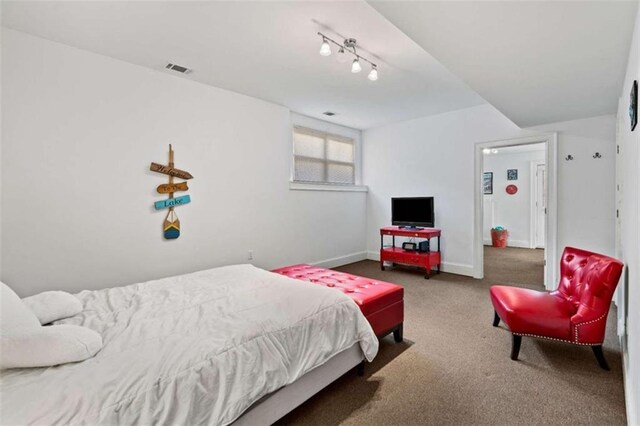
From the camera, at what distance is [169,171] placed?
332 cm

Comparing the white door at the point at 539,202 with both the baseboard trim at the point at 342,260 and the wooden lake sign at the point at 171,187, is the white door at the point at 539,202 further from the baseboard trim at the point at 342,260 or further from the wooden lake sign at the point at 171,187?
the wooden lake sign at the point at 171,187

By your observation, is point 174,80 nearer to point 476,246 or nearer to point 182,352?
point 182,352

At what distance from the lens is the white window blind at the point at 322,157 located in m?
4.98

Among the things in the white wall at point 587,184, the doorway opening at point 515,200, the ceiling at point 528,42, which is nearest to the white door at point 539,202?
the doorway opening at point 515,200

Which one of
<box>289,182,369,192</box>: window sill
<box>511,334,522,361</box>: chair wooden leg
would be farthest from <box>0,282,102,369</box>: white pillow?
<box>289,182,369,192</box>: window sill

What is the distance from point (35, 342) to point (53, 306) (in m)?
0.71

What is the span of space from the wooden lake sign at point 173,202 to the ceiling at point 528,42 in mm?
2842

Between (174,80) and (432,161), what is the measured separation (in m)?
4.06

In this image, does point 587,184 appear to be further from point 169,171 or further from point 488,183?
point 169,171

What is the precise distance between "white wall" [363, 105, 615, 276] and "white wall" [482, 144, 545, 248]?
3947mm

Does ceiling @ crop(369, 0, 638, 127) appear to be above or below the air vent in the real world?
below

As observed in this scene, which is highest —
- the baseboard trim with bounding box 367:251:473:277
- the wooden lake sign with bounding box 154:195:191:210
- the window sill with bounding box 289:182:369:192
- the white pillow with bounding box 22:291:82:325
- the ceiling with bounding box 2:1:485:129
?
the ceiling with bounding box 2:1:485:129

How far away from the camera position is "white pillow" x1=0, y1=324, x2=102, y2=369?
1147 millimetres

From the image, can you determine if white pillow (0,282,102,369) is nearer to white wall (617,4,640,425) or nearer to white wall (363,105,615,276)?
white wall (617,4,640,425)
